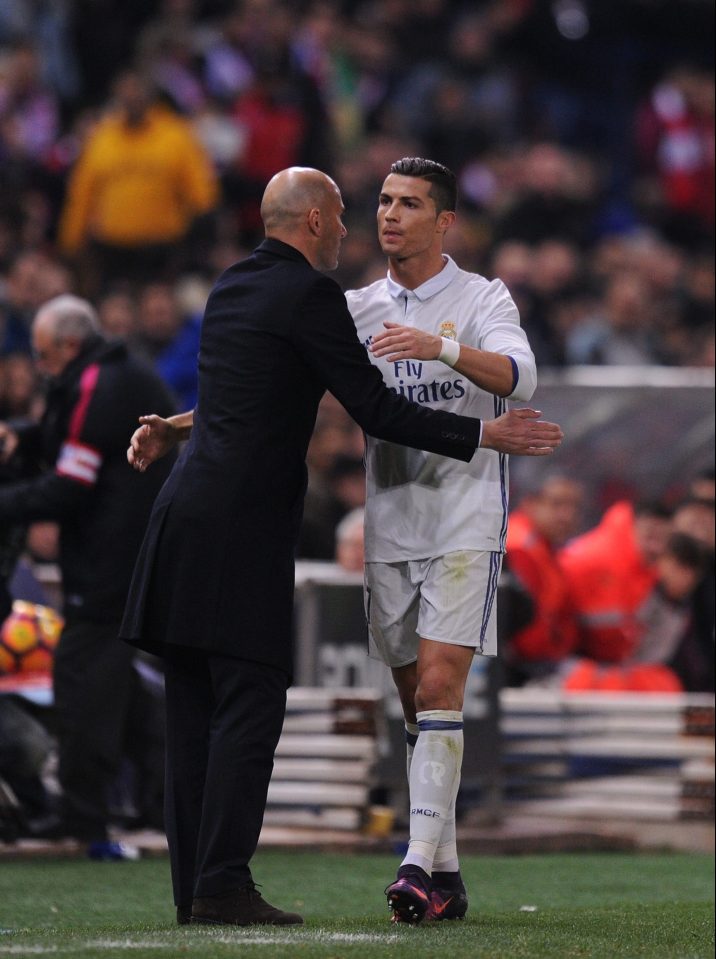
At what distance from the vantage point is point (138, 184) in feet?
49.4

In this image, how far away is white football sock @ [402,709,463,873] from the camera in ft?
19.4

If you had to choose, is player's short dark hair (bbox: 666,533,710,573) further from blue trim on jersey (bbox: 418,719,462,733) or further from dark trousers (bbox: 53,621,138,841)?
blue trim on jersey (bbox: 418,719,462,733)

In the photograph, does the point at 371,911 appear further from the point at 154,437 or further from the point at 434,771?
the point at 154,437

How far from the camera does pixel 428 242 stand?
6.24 m

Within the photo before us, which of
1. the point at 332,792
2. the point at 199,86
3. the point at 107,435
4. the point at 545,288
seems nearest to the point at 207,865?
the point at 107,435

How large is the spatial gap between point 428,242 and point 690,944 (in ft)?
7.51

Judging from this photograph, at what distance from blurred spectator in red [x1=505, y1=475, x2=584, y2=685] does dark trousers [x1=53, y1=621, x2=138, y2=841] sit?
8.74 ft

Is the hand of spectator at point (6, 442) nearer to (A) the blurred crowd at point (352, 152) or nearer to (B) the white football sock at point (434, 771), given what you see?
(A) the blurred crowd at point (352, 152)

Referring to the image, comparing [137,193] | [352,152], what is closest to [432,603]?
[137,193]

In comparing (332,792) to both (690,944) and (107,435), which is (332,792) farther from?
(690,944)

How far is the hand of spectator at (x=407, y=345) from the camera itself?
5.64 meters

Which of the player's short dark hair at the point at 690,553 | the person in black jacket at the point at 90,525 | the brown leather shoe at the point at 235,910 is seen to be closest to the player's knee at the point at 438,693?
the brown leather shoe at the point at 235,910

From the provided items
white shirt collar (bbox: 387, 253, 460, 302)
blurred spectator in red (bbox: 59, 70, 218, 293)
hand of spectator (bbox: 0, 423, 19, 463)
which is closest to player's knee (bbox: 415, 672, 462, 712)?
white shirt collar (bbox: 387, 253, 460, 302)

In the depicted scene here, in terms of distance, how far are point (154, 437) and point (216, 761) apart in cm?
109
